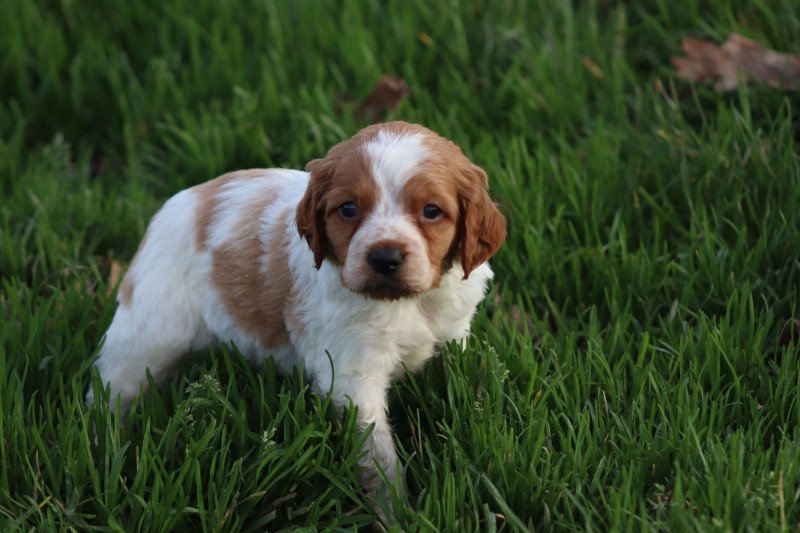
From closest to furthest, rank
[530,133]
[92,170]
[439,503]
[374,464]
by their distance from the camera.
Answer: [439,503], [374,464], [530,133], [92,170]

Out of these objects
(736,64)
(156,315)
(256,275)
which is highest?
(736,64)

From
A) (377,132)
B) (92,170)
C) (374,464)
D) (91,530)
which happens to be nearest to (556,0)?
(92,170)

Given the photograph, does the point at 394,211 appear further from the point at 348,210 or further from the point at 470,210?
the point at 470,210

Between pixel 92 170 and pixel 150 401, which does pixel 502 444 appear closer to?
pixel 150 401

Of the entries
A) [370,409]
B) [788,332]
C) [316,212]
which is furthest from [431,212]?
[788,332]

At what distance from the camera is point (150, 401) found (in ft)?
12.0

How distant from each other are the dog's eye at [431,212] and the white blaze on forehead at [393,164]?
9 centimetres

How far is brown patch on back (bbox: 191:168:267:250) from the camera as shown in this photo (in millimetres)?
3783

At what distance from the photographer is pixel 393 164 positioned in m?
3.12

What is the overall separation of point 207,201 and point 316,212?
0.74 metres

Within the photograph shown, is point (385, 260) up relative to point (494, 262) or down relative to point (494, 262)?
up

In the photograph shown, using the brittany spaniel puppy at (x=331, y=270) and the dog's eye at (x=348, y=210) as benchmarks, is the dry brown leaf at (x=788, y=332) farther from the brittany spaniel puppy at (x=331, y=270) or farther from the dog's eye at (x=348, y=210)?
the dog's eye at (x=348, y=210)

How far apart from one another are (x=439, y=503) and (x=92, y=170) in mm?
3564

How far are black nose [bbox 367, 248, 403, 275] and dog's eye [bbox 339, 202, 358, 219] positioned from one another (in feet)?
0.57
